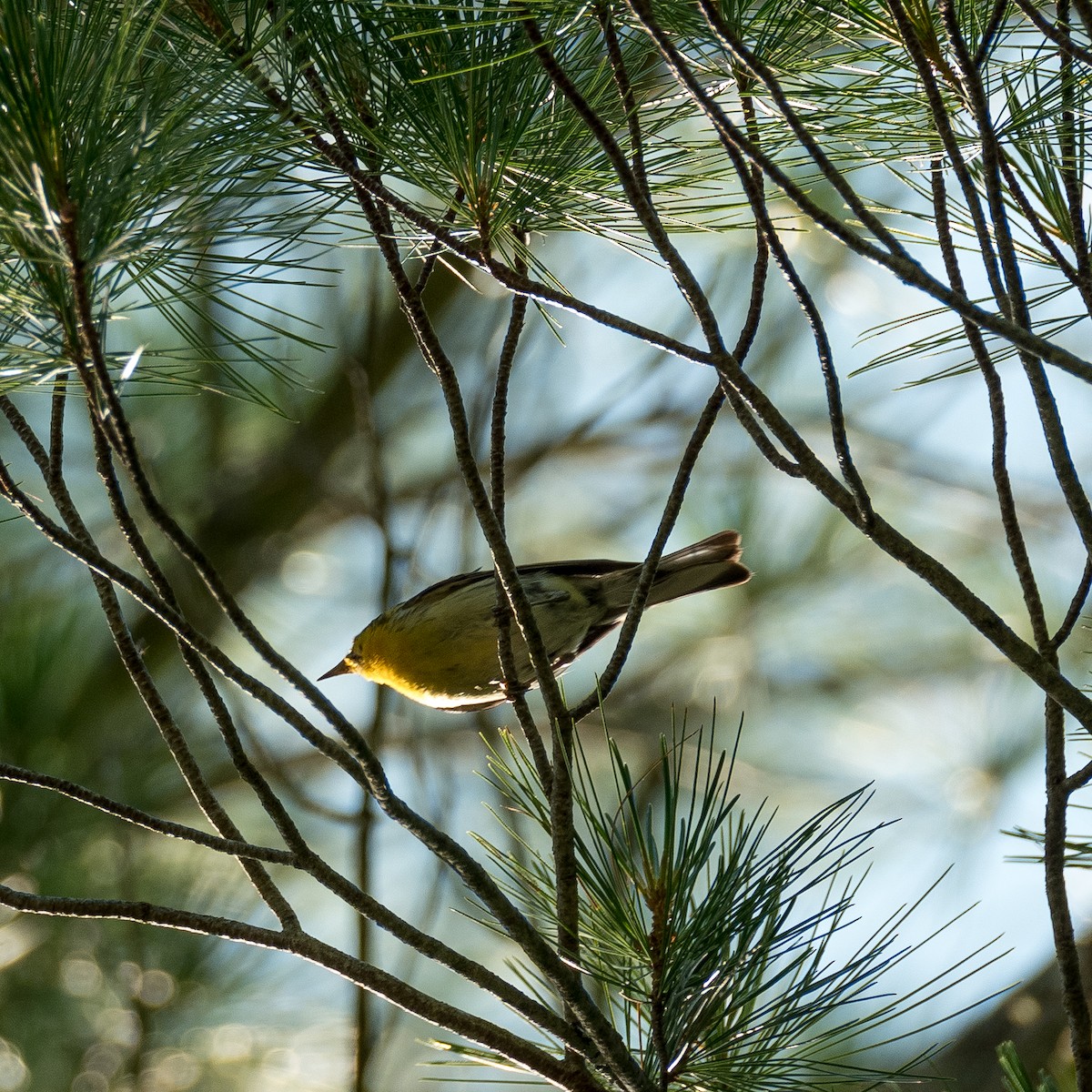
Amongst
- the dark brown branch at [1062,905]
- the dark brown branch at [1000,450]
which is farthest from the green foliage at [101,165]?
the dark brown branch at [1062,905]

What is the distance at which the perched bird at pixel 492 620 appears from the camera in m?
3.31

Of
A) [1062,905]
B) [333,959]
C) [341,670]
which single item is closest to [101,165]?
[333,959]

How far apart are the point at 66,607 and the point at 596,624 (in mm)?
1891

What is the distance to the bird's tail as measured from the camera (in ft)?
10.9

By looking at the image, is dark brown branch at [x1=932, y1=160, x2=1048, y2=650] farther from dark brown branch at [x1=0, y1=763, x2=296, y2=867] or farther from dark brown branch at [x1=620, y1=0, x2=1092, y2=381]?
dark brown branch at [x1=0, y1=763, x2=296, y2=867]

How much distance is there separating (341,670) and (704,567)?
1333mm

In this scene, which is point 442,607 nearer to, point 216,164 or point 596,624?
point 596,624

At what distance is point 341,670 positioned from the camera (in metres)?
4.02

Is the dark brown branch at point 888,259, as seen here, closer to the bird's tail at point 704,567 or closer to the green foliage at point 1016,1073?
the green foliage at point 1016,1073

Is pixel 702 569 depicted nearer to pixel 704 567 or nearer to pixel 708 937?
pixel 704 567

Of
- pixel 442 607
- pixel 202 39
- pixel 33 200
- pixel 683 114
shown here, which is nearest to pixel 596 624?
pixel 442 607

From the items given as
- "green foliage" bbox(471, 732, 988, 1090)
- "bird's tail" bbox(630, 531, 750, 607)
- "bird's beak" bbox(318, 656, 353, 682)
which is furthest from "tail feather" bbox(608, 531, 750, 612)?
"green foliage" bbox(471, 732, 988, 1090)

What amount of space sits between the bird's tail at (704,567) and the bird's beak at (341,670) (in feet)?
3.65

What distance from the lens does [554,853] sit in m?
1.57
